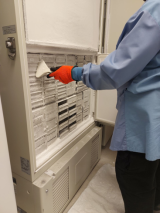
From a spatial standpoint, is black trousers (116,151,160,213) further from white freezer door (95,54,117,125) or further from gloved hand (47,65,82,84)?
white freezer door (95,54,117,125)

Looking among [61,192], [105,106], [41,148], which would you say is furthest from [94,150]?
[41,148]

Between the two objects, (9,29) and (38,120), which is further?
(38,120)

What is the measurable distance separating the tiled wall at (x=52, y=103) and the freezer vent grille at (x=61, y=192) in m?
0.24

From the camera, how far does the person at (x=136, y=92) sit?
0.66 meters

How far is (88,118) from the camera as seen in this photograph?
5.41ft

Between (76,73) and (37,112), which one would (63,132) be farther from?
(76,73)

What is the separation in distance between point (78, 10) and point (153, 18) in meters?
0.67

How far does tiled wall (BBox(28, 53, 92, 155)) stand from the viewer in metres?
0.98

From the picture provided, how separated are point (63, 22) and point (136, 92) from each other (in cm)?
66

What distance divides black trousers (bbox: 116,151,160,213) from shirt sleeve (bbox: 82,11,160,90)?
1.40ft

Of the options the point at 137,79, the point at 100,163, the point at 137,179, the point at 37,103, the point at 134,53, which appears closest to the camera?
the point at 134,53

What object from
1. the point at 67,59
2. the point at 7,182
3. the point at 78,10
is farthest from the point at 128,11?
the point at 7,182

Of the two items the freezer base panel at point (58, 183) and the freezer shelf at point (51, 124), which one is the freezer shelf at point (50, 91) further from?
the freezer base panel at point (58, 183)

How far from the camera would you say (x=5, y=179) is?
69cm
